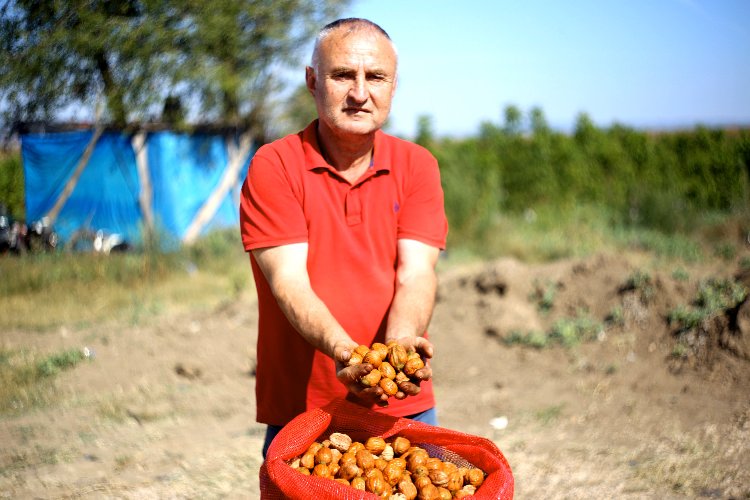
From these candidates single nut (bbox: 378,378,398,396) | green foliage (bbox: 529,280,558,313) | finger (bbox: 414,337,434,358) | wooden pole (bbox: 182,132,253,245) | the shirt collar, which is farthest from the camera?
wooden pole (bbox: 182,132,253,245)

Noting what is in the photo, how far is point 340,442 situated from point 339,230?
0.72 meters

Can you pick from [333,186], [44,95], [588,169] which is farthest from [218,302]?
[588,169]

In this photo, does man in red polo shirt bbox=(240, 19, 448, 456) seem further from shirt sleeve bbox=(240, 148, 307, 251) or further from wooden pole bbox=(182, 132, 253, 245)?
wooden pole bbox=(182, 132, 253, 245)

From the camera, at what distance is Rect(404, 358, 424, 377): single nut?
2.11m

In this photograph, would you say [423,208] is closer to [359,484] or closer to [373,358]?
[373,358]

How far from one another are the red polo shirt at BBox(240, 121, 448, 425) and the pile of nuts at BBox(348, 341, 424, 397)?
0.40 meters

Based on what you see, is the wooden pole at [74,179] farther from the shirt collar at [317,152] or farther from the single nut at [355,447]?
the single nut at [355,447]

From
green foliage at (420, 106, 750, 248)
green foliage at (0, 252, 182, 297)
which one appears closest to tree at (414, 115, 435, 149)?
green foliage at (420, 106, 750, 248)

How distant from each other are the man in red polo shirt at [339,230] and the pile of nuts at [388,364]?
110 millimetres

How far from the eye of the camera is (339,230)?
8.13 ft

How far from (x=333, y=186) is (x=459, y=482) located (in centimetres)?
109

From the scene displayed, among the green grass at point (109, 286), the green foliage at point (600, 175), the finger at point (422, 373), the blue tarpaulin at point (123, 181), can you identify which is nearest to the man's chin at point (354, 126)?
the finger at point (422, 373)

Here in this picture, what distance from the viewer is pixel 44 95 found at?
9.13 meters

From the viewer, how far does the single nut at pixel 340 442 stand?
229 centimetres
